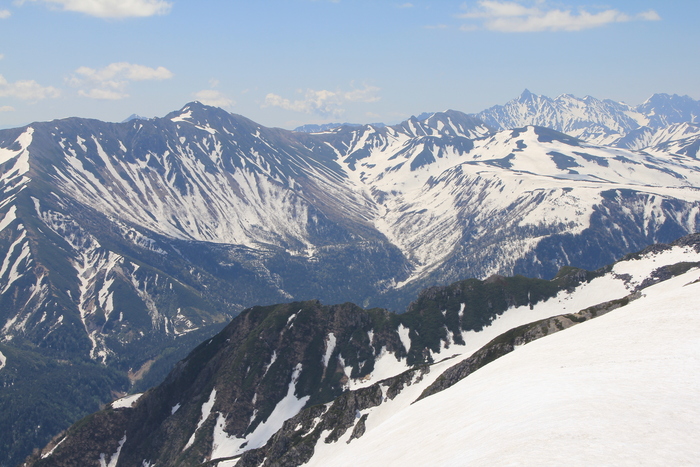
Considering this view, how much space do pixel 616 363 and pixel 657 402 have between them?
17.6m

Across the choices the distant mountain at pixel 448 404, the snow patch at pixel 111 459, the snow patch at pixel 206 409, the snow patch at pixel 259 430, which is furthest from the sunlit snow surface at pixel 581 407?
the snow patch at pixel 111 459

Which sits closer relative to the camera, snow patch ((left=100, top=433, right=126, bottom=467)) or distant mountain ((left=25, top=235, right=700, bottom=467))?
distant mountain ((left=25, top=235, right=700, bottom=467))

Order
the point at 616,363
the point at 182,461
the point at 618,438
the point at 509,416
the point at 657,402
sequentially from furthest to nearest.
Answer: the point at 182,461 < the point at 616,363 < the point at 509,416 < the point at 657,402 < the point at 618,438

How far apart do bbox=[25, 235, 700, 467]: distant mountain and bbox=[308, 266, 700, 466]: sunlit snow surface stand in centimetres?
22

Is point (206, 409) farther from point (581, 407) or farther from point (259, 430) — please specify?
point (581, 407)

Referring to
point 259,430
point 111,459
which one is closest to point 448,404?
point 259,430

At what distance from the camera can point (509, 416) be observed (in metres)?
46.6

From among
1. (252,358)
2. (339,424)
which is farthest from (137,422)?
(339,424)

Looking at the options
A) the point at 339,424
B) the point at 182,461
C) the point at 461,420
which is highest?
the point at 461,420

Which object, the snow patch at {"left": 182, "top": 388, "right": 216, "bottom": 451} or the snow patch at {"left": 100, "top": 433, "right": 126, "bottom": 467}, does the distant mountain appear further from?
the snow patch at {"left": 100, "top": 433, "right": 126, "bottom": 467}

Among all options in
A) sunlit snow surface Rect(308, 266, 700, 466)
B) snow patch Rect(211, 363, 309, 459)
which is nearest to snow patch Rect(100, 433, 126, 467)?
snow patch Rect(211, 363, 309, 459)

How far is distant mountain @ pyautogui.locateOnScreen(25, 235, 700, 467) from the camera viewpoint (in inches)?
1515

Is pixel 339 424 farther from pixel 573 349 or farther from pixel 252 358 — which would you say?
pixel 252 358

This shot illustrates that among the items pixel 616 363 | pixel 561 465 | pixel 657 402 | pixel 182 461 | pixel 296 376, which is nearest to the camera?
pixel 561 465
